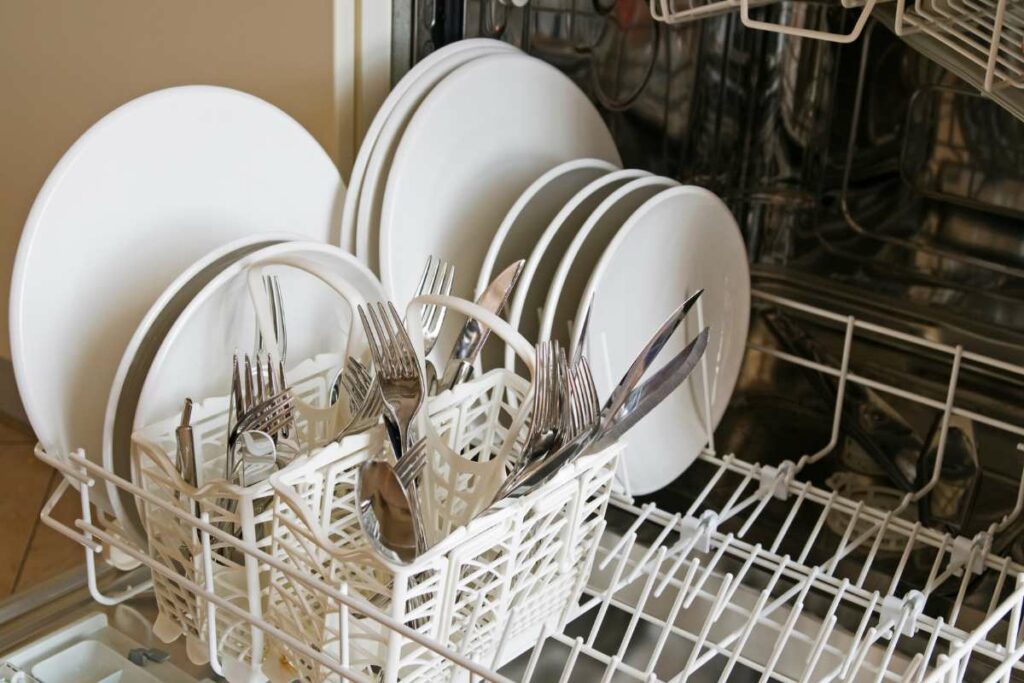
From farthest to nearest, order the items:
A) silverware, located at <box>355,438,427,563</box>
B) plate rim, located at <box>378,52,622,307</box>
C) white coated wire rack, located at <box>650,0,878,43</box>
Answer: plate rim, located at <box>378,52,622,307</box>
white coated wire rack, located at <box>650,0,878,43</box>
silverware, located at <box>355,438,427,563</box>

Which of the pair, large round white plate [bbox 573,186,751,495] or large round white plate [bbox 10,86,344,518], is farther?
large round white plate [bbox 573,186,751,495]

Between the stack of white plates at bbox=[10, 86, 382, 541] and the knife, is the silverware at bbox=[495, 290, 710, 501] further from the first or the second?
the stack of white plates at bbox=[10, 86, 382, 541]

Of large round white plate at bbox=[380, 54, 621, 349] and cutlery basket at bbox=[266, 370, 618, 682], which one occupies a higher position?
large round white plate at bbox=[380, 54, 621, 349]

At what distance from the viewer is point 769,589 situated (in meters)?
0.69

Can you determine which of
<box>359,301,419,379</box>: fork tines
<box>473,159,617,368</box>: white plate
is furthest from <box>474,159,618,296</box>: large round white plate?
<box>359,301,419,379</box>: fork tines

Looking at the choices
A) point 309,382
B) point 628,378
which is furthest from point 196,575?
point 628,378

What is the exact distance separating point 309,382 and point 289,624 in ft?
0.64

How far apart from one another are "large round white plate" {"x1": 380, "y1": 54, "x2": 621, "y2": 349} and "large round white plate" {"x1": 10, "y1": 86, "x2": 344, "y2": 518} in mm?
85

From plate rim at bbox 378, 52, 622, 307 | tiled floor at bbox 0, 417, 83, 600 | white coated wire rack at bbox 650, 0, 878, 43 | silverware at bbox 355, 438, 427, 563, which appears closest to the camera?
silverware at bbox 355, 438, 427, 563

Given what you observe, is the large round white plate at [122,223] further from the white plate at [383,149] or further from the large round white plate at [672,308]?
the large round white plate at [672,308]

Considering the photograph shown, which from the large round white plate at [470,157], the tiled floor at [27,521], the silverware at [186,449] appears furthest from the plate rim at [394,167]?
the tiled floor at [27,521]

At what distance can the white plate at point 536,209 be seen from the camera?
0.87 m

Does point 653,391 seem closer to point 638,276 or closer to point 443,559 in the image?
point 443,559

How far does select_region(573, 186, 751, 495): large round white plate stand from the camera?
0.88m
